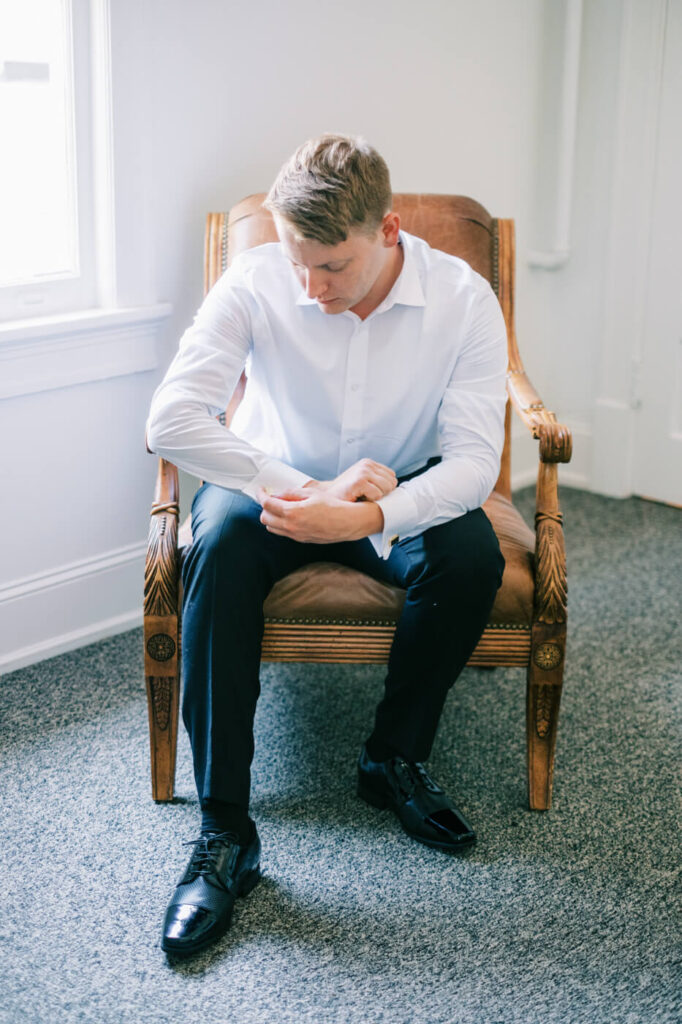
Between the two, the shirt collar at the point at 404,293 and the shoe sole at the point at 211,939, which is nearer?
the shoe sole at the point at 211,939

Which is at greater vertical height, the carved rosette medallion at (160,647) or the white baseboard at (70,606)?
the carved rosette medallion at (160,647)

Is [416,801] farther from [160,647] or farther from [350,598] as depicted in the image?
[160,647]

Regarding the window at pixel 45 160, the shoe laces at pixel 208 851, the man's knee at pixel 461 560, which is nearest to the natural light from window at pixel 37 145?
the window at pixel 45 160

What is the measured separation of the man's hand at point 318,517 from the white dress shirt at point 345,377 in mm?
62

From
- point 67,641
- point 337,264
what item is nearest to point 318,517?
point 337,264

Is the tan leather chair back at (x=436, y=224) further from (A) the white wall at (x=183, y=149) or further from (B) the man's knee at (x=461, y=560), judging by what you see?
(B) the man's knee at (x=461, y=560)

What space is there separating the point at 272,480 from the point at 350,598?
232 mm

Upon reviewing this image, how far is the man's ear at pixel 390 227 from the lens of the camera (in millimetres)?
1739

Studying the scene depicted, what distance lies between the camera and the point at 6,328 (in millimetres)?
2127

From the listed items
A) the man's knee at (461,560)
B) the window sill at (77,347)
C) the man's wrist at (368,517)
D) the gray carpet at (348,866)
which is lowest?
the gray carpet at (348,866)

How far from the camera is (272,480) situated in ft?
5.88

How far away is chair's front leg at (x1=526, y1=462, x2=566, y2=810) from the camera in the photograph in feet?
5.92

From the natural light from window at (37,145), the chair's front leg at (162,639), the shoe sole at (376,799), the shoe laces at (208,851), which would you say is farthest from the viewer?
the natural light from window at (37,145)

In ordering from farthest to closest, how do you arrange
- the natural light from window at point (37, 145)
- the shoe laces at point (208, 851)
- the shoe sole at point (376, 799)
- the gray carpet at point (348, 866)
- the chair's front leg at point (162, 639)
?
1. the natural light from window at point (37, 145)
2. the shoe sole at point (376, 799)
3. the chair's front leg at point (162, 639)
4. the shoe laces at point (208, 851)
5. the gray carpet at point (348, 866)
